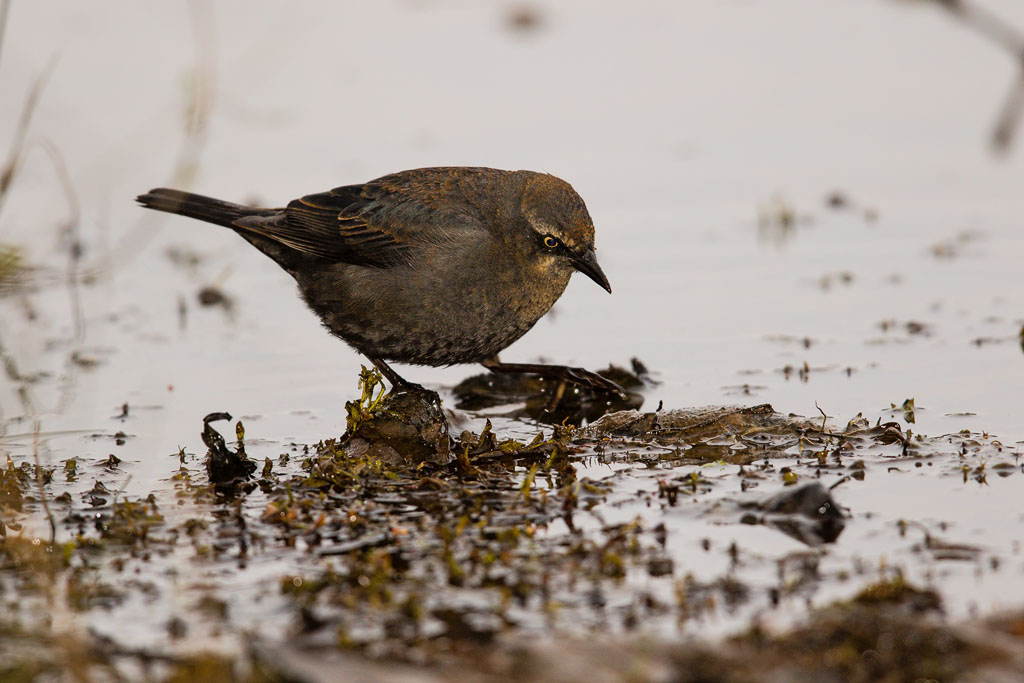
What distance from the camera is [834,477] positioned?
536 centimetres

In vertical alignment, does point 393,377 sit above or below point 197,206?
below

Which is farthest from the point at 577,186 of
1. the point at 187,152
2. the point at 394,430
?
the point at 394,430

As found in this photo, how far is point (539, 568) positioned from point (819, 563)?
3.37 ft

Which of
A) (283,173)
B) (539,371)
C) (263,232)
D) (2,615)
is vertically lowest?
(2,615)

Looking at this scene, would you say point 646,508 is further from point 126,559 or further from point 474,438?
point 126,559

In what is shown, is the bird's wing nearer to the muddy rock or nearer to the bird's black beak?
the bird's black beak

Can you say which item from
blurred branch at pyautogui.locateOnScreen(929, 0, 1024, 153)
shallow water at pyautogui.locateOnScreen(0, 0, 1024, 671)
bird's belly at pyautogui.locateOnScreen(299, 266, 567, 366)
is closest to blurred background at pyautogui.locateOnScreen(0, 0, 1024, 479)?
shallow water at pyautogui.locateOnScreen(0, 0, 1024, 671)

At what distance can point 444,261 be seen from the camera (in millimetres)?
6551

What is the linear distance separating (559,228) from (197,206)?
241 cm

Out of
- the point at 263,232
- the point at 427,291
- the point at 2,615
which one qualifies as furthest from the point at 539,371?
the point at 2,615

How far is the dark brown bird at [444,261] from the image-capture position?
256 inches

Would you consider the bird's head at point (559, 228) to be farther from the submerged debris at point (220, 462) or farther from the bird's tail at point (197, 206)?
the submerged debris at point (220, 462)

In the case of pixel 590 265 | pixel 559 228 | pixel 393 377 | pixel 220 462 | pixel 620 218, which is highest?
pixel 620 218

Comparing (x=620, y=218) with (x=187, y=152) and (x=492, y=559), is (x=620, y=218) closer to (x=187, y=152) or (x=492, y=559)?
(x=187, y=152)
